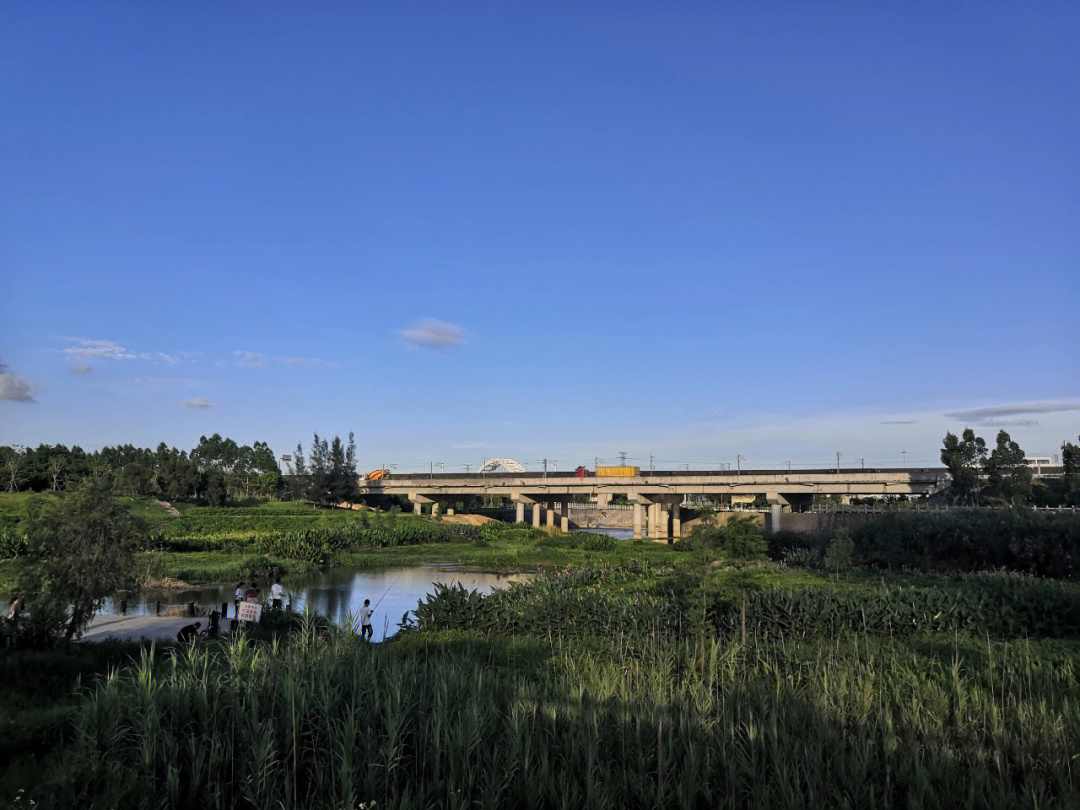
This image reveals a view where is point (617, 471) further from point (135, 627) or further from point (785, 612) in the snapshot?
point (785, 612)

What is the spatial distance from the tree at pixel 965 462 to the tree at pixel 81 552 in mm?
63709

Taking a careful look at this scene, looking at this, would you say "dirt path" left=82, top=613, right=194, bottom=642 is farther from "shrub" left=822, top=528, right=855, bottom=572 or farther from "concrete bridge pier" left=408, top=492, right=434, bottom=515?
"concrete bridge pier" left=408, top=492, right=434, bottom=515

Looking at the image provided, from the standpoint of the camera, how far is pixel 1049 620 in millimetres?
18016

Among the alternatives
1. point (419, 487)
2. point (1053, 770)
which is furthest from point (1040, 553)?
point (419, 487)

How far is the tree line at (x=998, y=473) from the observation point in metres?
64.1

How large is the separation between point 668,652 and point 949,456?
6514cm

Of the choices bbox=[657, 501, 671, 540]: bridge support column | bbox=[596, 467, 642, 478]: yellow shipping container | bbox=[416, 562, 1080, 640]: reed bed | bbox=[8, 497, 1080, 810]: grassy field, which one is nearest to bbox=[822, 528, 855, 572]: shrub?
bbox=[416, 562, 1080, 640]: reed bed

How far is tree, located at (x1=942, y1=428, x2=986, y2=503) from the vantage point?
66.1 meters

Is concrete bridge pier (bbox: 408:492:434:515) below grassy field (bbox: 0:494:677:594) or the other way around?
the other way around

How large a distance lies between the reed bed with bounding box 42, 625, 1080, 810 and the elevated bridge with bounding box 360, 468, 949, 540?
205ft

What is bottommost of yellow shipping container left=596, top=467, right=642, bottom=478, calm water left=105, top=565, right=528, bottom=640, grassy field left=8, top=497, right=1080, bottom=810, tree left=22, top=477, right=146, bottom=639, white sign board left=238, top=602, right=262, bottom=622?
calm water left=105, top=565, right=528, bottom=640

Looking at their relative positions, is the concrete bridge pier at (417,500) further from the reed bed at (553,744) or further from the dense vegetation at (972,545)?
the reed bed at (553,744)

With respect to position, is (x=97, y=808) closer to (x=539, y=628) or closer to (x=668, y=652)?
(x=668, y=652)

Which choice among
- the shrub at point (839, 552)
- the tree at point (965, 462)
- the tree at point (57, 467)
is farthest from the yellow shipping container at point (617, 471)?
the shrub at point (839, 552)
